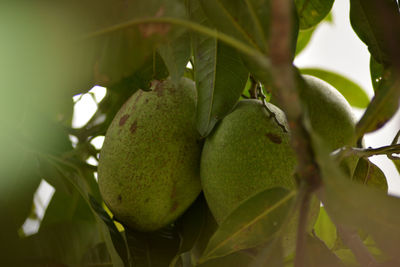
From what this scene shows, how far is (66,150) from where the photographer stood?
1.06 m

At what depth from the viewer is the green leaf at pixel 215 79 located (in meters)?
0.79

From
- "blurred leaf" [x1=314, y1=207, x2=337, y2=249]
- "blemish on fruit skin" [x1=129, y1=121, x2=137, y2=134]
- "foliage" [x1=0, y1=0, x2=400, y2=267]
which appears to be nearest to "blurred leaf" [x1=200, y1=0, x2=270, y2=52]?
"foliage" [x1=0, y1=0, x2=400, y2=267]

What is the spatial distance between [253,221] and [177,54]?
299 mm

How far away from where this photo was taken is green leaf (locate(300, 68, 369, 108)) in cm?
127

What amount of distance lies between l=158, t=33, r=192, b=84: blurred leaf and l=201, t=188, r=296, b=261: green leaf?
0.74ft

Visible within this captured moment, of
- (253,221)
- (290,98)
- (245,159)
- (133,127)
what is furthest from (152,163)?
(290,98)

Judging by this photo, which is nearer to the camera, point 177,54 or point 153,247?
point 177,54

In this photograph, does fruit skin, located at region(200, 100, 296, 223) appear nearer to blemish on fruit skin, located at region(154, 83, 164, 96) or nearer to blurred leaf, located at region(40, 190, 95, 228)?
blemish on fruit skin, located at region(154, 83, 164, 96)

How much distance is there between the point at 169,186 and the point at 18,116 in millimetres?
290

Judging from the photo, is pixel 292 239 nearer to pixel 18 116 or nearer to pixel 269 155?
pixel 269 155

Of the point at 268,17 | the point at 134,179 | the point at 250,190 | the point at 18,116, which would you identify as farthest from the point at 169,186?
the point at 268,17

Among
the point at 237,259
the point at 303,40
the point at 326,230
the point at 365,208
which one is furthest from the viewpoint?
the point at 303,40

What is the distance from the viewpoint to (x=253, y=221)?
61 cm

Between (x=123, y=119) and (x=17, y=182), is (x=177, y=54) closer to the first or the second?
(x=123, y=119)
